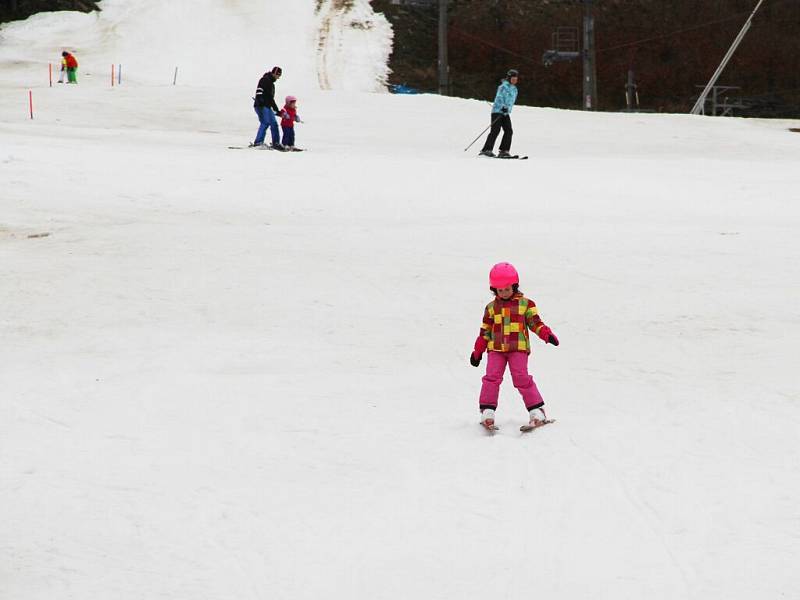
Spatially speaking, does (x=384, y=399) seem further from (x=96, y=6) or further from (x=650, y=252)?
(x=96, y=6)

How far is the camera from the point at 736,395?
9133mm

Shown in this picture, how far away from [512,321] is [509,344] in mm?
161

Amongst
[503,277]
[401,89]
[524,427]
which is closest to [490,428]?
[524,427]

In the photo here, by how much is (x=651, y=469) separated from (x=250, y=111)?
2256 cm

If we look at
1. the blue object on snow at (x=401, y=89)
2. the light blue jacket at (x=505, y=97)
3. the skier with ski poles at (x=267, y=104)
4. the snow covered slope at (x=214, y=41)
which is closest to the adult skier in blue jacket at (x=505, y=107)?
the light blue jacket at (x=505, y=97)

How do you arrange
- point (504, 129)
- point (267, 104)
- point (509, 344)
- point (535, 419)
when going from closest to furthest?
point (509, 344)
point (535, 419)
point (267, 104)
point (504, 129)

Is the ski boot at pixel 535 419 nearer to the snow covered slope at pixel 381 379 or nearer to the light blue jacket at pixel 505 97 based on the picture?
the snow covered slope at pixel 381 379

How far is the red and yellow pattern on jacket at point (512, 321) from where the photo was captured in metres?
8.30

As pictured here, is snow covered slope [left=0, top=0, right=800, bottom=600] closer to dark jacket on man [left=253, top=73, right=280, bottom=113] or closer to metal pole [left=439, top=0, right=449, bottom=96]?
dark jacket on man [left=253, top=73, right=280, bottom=113]

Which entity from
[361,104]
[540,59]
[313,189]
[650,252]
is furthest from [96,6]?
[650,252]

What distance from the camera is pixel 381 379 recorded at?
9828mm

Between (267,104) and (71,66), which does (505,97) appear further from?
(71,66)

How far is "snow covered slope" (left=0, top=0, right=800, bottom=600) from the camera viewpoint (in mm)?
6492

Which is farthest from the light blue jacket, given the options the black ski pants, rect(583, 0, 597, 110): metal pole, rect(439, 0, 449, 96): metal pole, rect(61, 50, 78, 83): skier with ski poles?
rect(439, 0, 449, 96): metal pole
